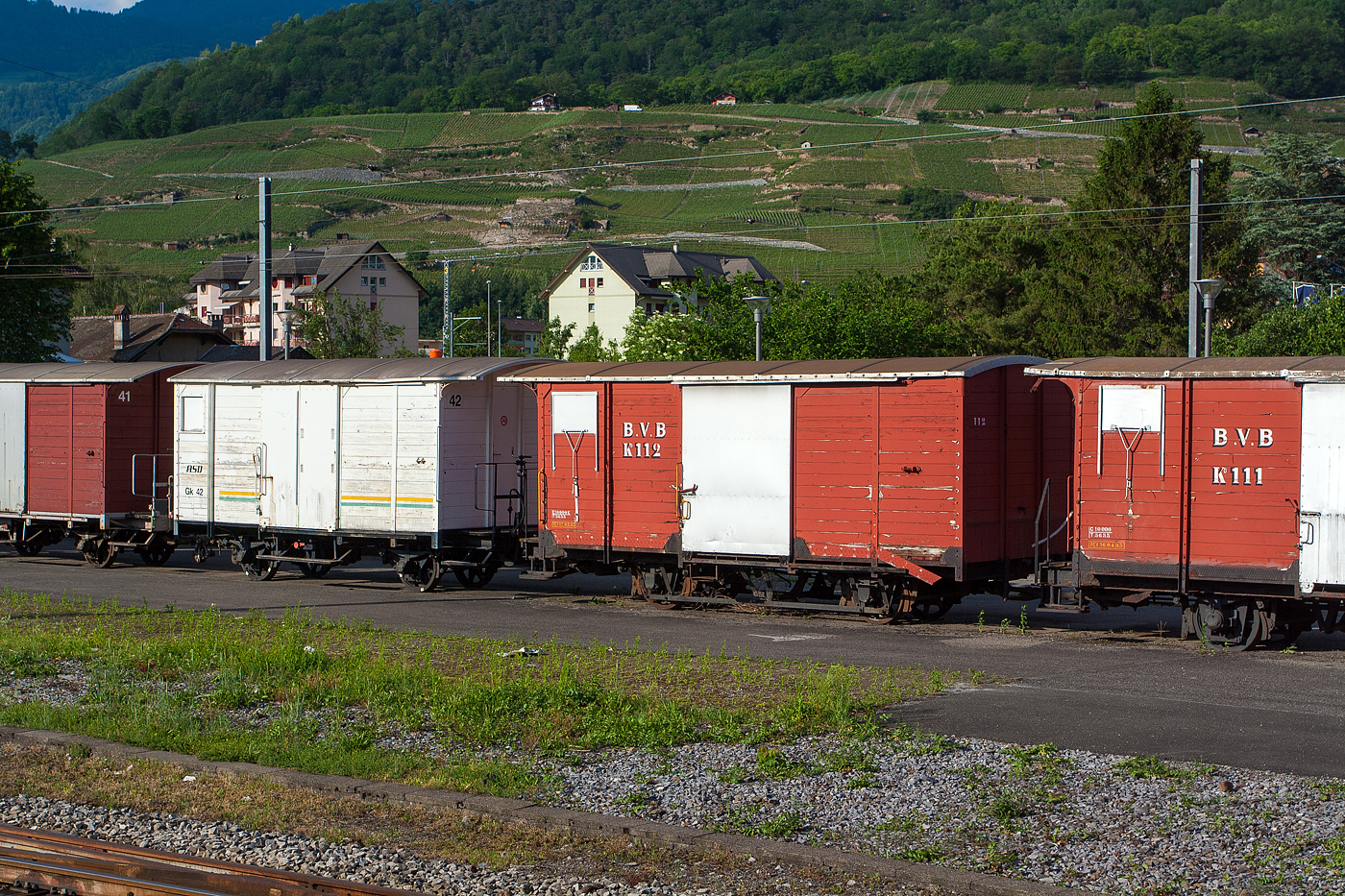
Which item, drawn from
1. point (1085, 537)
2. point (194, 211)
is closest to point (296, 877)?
point (1085, 537)

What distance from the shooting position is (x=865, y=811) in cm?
817

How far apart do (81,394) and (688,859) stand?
22.0m

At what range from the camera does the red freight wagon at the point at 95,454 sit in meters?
25.1

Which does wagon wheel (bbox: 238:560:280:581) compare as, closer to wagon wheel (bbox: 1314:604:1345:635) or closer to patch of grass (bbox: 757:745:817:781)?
patch of grass (bbox: 757:745:817:781)

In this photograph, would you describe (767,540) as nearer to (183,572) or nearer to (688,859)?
(688,859)

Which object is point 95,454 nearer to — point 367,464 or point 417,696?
point 367,464

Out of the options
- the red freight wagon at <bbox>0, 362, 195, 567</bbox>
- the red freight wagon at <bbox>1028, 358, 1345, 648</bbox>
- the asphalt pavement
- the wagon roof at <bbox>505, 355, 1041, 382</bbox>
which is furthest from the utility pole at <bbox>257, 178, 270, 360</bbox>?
the red freight wagon at <bbox>1028, 358, 1345, 648</bbox>

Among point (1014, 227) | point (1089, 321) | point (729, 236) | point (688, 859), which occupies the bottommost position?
point (688, 859)

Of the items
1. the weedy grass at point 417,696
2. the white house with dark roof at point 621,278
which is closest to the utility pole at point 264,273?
the weedy grass at point 417,696

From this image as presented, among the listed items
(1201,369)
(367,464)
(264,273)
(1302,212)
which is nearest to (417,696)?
(1201,369)

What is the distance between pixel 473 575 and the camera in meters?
23.1

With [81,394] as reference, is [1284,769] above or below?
below

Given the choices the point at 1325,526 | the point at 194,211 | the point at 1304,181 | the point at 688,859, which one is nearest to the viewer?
the point at 688,859

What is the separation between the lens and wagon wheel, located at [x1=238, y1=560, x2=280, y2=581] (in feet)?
76.9
